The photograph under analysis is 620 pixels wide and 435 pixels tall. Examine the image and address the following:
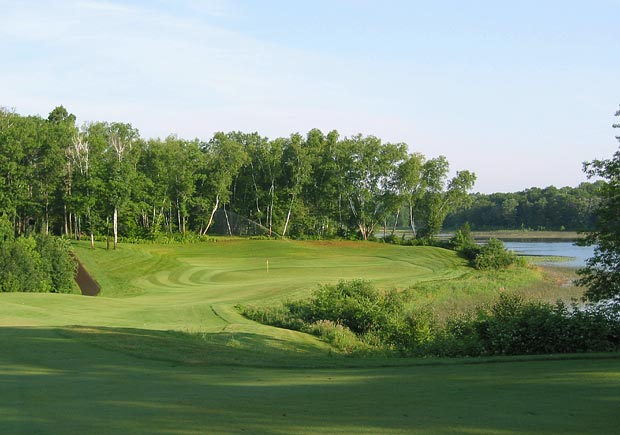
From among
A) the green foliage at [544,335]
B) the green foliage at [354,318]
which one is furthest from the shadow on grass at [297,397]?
the green foliage at [354,318]

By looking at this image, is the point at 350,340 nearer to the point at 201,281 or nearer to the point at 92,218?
the point at 201,281

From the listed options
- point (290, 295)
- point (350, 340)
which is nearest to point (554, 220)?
point (290, 295)

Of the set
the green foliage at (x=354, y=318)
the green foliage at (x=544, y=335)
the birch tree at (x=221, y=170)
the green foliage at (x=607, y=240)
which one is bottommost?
the green foliage at (x=354, y=318)

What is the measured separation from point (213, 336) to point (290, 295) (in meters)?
16.1

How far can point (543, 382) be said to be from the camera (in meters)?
9.90

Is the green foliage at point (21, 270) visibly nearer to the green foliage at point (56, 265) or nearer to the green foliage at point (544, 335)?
the green foliage at point (56, 265)

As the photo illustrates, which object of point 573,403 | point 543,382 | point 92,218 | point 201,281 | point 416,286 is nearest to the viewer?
point 573,403

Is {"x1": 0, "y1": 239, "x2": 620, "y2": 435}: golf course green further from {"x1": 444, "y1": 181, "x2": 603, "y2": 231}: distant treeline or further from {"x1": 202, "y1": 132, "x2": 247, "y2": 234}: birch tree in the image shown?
{"x1": 444, "y1": 181, "x2": 603, "y2": 231}: distant treeline

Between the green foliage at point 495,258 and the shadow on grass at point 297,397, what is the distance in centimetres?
4836

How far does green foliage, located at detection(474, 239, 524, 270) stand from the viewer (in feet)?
195

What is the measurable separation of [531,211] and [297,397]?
5326 inches

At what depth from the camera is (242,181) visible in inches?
3477

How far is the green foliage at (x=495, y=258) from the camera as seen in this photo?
195 ft

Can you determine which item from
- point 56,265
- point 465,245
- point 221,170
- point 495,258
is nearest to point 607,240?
point 56,265
